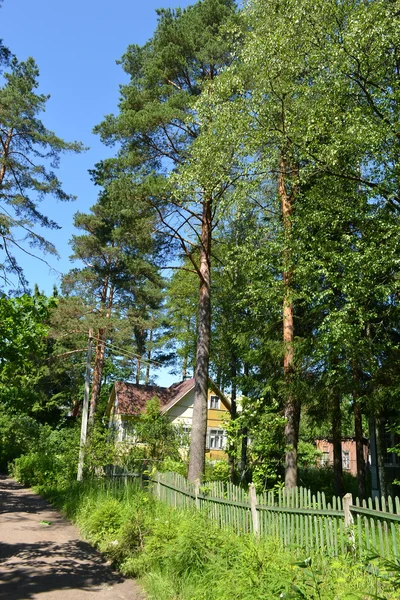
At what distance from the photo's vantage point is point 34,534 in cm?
1070

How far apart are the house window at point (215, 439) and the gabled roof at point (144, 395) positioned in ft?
7.01

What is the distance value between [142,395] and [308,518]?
30792 millimetres

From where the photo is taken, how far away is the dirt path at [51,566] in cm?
656

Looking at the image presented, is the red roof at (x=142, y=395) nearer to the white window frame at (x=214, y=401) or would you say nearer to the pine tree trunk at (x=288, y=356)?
the white window frame at (x=214, y=401)

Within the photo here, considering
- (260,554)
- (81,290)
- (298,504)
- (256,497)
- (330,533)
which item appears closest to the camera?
(260,554)

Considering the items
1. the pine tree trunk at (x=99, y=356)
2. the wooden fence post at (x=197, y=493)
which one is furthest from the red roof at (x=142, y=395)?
the wooden fence post at (x=197, y=493)

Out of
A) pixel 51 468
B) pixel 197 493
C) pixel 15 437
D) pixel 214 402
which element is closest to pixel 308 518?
pixel 197 493

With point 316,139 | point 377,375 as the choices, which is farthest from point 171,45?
point 377,375

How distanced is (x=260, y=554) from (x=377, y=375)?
843cm

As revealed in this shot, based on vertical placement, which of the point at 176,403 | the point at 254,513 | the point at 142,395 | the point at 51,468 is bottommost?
the point at 254,513

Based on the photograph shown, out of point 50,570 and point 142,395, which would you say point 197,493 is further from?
point 142,395

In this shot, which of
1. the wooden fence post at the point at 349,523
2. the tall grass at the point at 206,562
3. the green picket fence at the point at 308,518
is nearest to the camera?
the tall grass at the point at 206,562

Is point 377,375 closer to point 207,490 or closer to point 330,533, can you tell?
point 207,490

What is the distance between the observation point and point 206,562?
627 cm
